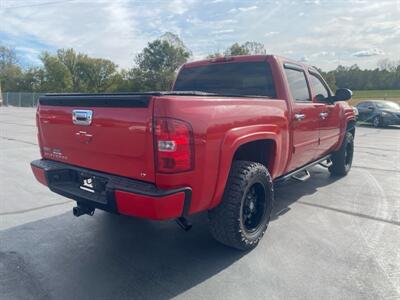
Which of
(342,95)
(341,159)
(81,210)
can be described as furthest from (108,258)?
(341,159)

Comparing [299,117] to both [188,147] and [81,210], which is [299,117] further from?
[81,210]

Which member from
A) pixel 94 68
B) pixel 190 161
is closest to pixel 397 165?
pixel 190 161

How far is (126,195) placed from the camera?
2568 millimetres

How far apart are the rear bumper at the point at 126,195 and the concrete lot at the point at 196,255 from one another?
632mm

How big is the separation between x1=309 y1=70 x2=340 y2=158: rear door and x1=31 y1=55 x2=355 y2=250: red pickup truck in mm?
617

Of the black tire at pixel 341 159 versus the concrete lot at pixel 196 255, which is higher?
the black tire at pixel 341 159

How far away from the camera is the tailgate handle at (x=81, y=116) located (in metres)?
2.92

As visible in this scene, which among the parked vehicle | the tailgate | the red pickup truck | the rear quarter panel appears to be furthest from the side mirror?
the parked vehicle

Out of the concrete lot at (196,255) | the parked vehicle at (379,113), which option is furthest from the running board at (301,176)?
the parked vehicle at (379,113)

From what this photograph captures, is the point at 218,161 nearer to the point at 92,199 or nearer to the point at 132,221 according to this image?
the point at 92,199

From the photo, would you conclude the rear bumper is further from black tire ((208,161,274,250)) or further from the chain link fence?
the chain link fence

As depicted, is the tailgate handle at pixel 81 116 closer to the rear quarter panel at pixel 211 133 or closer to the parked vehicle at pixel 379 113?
the rear quarter panel at pixel 211 133

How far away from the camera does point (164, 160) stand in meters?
2.46

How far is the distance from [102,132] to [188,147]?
804mm
